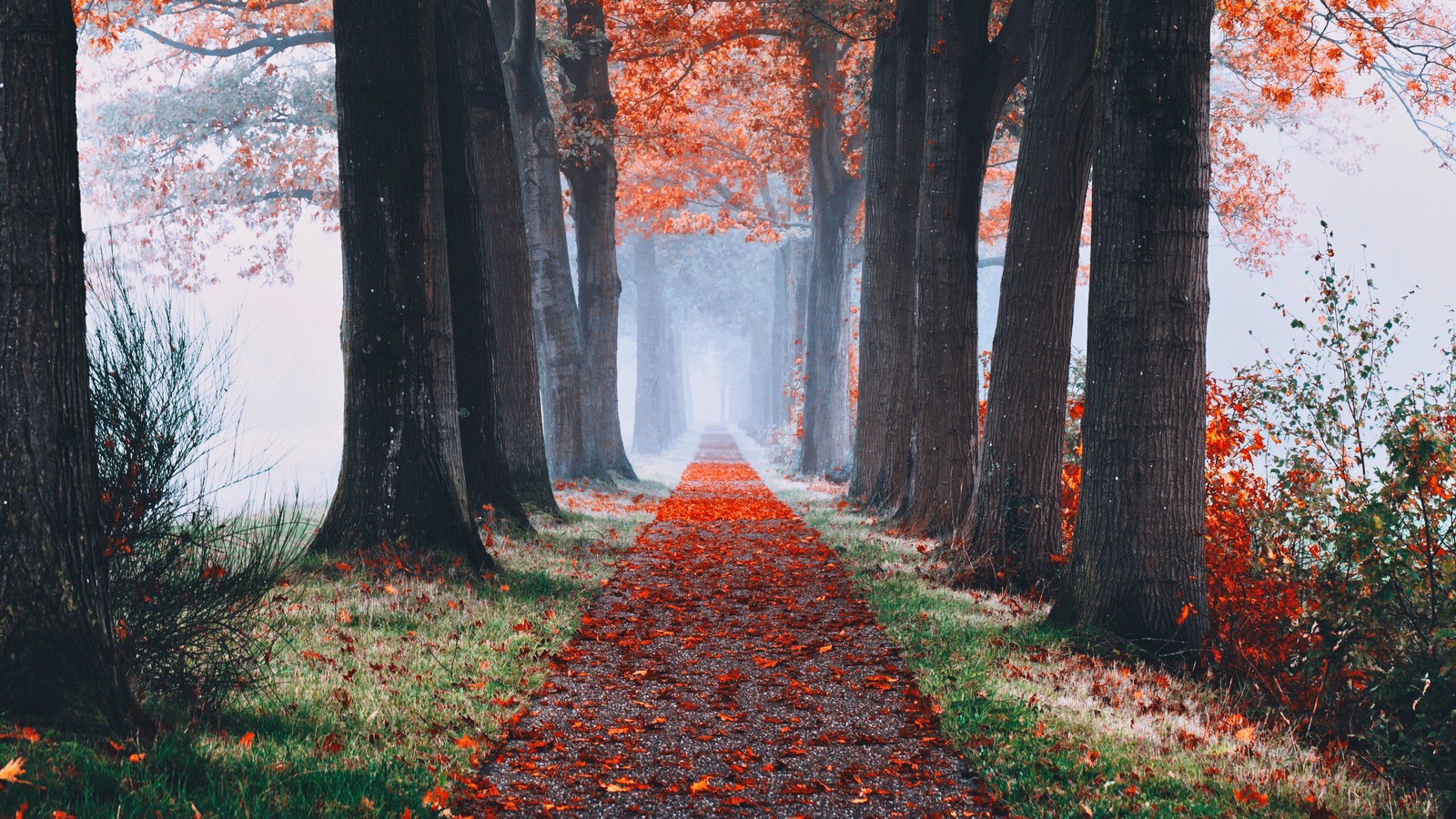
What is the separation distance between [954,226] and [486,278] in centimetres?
503

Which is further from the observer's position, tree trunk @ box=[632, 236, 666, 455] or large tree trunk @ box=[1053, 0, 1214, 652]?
tree trunk @ box=[632, 236, 666, 455]

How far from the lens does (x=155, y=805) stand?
3.57m

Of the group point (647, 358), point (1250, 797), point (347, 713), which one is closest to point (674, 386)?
point (647, 358)

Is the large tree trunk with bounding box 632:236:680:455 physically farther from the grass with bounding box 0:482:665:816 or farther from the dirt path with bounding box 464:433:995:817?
the grass with bounding box 0:482:665:816

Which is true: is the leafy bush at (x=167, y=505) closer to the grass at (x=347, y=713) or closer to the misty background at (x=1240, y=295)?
the grass at (x=347, y=713)

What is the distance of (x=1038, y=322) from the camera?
9289 millimetres

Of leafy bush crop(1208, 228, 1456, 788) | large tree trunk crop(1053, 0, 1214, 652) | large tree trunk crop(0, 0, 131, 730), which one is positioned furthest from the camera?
large tree trunk crop(1053, 0, 1214, 652)

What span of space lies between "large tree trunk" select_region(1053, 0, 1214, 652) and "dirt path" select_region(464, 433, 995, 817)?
65.4 inches

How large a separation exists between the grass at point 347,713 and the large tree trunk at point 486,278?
2.56m

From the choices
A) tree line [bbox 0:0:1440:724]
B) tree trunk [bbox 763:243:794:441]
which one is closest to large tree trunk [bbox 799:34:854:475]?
tree line [bbox 0:0:1440:724]

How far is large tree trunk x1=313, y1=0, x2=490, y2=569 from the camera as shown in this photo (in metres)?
A: 8.66

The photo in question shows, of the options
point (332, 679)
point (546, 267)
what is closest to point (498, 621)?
point (332, 679)

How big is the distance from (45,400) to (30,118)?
39.6 inches

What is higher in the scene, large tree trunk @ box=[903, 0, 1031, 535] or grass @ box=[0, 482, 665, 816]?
large tree trunk @ box=[903, 0, 1031, 535]
